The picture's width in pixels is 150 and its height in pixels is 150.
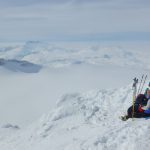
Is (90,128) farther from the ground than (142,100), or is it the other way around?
(142,100)

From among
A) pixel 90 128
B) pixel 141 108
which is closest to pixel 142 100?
pixel 141 108

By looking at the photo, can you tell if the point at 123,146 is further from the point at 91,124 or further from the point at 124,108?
the point at 124,108

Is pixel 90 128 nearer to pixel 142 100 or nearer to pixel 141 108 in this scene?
pixel 141 108

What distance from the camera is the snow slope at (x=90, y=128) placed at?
19.4 meters

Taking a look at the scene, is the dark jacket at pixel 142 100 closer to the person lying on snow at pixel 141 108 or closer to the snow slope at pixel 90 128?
the person lying on snow at pixel 141 108

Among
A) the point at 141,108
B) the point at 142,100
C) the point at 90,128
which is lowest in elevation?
the point at 90,128

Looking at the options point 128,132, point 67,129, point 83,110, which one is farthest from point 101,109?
point 128,132

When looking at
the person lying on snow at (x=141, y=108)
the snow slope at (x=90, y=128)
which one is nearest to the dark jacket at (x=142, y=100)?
the person lying on snow at (x=141, y=108)

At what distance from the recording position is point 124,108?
27.9 metres

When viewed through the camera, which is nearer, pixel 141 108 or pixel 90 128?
pixel 141 108

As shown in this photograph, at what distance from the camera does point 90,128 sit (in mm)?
22781

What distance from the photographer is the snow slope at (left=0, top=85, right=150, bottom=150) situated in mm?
19391

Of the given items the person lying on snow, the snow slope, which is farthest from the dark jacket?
the snow slope

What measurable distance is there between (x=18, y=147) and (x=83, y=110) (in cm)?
690
